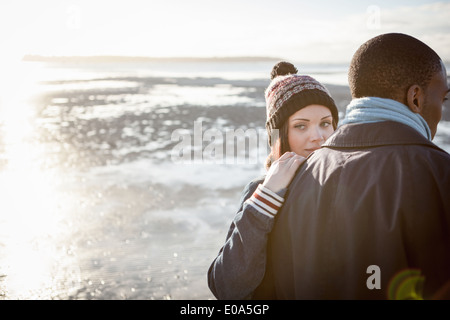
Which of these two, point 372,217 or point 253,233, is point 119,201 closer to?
point 253,233

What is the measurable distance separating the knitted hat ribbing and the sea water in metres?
2.53

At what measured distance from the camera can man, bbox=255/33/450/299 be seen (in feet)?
4.18

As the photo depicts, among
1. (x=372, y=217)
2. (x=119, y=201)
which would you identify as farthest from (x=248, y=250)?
(x=119, y=201)

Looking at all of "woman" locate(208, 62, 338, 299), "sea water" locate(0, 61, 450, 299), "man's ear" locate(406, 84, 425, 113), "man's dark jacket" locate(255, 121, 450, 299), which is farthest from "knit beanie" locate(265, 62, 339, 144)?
"sea water" locate(0, 61, 450, 299)

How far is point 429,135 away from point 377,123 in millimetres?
243

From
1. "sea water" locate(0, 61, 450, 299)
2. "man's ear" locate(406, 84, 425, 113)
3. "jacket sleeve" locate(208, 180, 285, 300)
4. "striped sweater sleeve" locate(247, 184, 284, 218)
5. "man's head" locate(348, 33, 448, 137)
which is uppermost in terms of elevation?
"man's head" locate(348, 33, 448, 137)

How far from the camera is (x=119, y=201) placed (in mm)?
7016

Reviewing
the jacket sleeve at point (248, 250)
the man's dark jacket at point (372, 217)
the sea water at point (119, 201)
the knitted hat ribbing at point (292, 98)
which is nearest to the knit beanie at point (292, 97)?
the knitted hat ribbing at point (292, 98)

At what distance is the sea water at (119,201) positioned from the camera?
184 inches

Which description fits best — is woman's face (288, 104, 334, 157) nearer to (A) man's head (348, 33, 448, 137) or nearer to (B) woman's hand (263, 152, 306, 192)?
(B) woman's hand (263, 152, 306, 192)
